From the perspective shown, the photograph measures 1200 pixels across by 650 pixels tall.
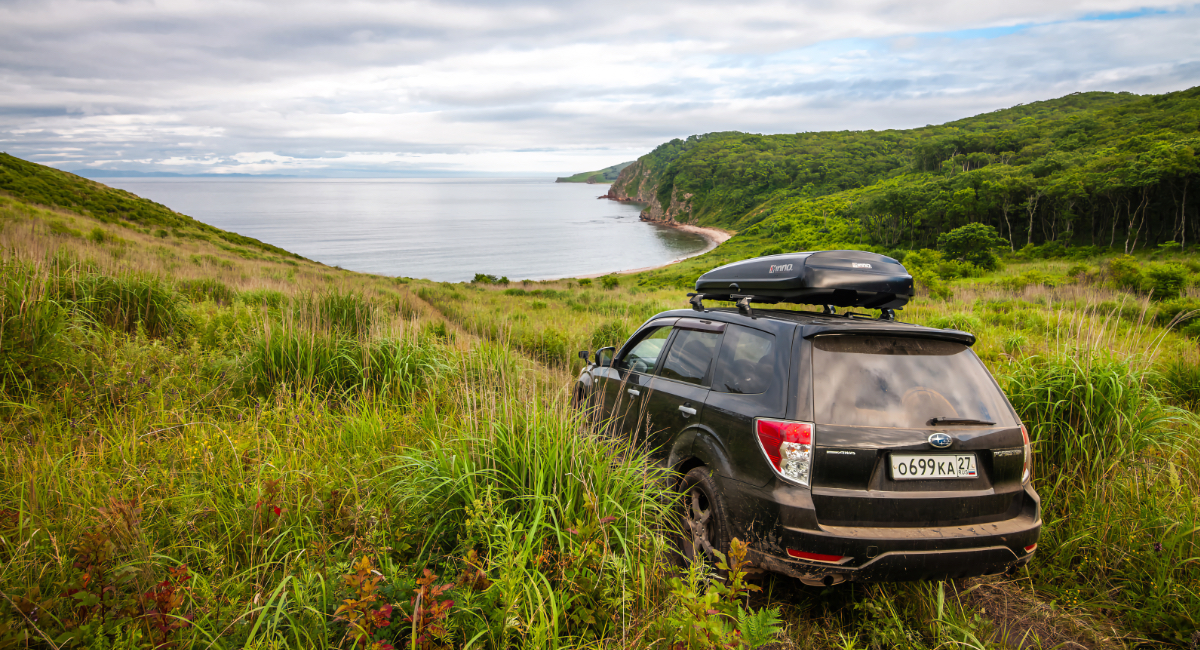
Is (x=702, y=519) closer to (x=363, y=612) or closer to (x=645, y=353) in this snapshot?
(x=645, y=353)

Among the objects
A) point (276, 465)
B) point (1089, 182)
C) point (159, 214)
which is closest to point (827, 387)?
point (276, 465)

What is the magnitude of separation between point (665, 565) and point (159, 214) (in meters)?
52.3

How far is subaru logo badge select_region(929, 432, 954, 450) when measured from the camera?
9.60 ft

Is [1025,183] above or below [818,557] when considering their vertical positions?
above

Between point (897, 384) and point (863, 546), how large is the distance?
883 mm

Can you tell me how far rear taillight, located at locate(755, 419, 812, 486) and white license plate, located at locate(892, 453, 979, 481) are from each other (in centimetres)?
46

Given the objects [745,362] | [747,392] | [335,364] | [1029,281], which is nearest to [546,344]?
[335,364]

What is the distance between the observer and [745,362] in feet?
11.4

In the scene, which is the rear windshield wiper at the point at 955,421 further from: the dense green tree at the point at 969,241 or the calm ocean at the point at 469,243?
the dense green tree at the point at 969,241

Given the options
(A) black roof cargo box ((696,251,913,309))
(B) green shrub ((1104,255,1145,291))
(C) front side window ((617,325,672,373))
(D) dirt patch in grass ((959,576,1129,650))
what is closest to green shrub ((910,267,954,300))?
(B) green shrub ((1104,255,1145,291))

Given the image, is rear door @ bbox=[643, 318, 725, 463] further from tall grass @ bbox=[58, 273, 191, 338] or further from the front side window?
tall grass @ bbox=[58, 273, 191, 338]

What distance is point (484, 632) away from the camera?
2156mm

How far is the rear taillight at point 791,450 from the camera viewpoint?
2.88 metres

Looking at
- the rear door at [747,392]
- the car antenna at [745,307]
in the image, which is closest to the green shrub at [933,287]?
the car antenna at [745,307]
